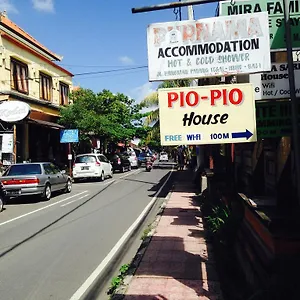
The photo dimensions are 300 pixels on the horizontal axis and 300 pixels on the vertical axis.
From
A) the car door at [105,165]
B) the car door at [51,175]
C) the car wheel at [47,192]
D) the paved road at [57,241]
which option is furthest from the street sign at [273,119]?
the car door at [105,165]

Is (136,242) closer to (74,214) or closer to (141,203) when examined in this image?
(74,214)

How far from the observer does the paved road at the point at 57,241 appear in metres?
5.52

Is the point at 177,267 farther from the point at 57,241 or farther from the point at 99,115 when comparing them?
the point at 99,115

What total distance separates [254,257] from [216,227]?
3.03 m

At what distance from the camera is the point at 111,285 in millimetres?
5480

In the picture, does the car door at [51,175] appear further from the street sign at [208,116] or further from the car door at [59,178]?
the street sign at [208,116]

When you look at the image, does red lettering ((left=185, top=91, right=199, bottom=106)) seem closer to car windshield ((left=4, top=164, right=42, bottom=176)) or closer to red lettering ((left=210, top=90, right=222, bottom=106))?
red lettering ((left=210, top=90, right=222, bottom=106))

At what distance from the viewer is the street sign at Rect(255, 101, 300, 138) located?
4281 millimetres

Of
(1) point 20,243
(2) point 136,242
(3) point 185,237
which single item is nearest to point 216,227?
(3) point 185,237

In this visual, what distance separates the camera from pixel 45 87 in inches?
1100

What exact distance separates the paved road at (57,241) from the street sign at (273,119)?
328cm

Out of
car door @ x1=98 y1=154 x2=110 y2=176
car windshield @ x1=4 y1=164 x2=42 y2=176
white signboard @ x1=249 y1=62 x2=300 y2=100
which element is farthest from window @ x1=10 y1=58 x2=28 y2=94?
white signboard @ x1=249 y1=62 x2=300 y2=100

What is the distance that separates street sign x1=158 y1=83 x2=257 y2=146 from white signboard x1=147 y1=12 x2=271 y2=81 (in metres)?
0.26

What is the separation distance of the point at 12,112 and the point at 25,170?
602 cm
